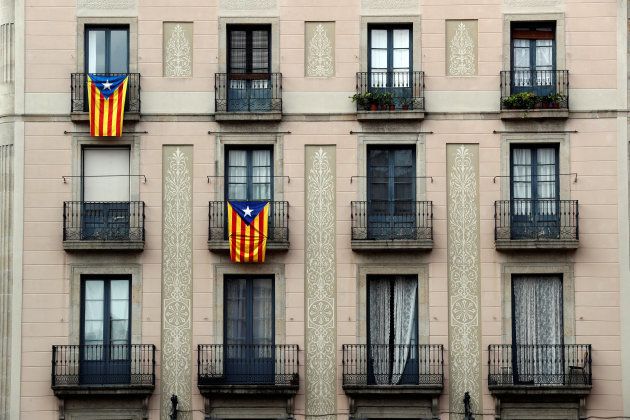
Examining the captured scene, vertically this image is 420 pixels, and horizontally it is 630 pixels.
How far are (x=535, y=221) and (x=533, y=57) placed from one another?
13.9ft

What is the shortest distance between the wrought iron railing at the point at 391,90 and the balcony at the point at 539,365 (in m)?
6.44

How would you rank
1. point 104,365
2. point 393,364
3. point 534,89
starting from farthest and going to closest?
point 534,89, point 393,364, point 104,365

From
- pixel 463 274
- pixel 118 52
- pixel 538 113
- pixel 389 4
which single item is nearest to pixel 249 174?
pixel 118 52

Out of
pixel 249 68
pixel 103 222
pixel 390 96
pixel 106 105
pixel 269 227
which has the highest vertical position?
pixel 249 68

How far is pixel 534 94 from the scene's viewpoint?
39844 millimetres

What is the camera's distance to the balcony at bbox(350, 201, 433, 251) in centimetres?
3922

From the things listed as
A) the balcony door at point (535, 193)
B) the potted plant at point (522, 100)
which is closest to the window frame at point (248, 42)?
the potted plant at point (522, 100)

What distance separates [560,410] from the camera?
127ft

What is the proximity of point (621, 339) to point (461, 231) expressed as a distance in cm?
473

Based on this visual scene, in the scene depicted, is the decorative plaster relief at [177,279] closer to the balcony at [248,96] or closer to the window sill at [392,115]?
the balcony at [248,96]

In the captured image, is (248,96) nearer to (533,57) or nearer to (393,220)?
(393,220)

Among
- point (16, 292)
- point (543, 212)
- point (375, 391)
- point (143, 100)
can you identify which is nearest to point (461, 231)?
point (543, 212)

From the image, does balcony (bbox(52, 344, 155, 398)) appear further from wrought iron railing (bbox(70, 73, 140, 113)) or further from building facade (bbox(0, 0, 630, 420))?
wrought iron railing (bbox(70, 73, 140, 113))

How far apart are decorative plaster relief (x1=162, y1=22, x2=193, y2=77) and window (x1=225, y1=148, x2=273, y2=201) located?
2393mm
